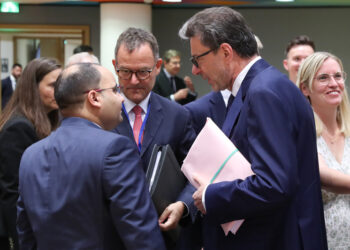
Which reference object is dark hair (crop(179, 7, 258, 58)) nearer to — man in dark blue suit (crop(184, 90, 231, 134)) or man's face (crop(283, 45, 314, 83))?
man in dark blue suit (crop(184, 90, 231, 134))

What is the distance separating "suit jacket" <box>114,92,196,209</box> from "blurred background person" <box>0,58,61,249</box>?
67cm

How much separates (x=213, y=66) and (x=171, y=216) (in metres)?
0.65

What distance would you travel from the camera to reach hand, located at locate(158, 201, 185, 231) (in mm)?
2172

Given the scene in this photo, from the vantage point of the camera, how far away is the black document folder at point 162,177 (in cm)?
221

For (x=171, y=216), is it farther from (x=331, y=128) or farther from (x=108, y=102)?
(x=331, y=128)

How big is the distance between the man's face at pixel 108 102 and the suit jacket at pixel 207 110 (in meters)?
1.46

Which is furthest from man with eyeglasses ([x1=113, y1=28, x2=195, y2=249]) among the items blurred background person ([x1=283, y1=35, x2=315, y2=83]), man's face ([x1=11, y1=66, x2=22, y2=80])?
man's face ([x1=11, y1=66, x2=22, y2=80])

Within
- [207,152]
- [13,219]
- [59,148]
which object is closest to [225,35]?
[207,152]

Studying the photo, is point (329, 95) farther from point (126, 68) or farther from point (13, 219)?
point (13, 219)

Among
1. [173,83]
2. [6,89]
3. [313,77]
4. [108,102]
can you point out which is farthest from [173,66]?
[108,102]

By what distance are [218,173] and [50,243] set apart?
677 mm

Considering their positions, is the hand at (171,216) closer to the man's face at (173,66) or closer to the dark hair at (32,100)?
the dark hair at (32,100)

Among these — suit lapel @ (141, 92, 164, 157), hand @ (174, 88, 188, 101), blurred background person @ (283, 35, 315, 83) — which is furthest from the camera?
hand @ (174, 88, 188, 101)

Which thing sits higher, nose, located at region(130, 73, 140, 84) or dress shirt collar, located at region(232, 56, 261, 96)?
dress shirt collar, located at region(232, 56, 261, 96)
